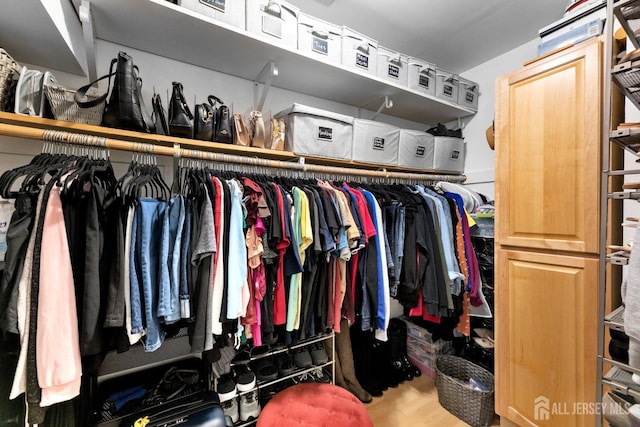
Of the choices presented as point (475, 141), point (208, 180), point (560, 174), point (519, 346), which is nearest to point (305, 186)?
point (208, 180)

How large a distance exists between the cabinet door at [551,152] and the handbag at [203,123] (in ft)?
5.00

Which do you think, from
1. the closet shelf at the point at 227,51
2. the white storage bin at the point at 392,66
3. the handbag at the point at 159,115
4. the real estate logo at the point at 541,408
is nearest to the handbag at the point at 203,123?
the handbag at the point at 159,115

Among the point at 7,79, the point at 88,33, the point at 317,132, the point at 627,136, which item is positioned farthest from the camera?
the point at 317,132

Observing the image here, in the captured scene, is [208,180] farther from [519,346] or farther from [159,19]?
[519,346]

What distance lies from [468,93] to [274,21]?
170 centimetres

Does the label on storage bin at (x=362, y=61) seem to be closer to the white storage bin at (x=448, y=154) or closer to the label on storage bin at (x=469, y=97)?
the white storage bin at (x=448, y=154)

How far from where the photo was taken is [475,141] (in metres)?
2.24

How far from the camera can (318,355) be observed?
1.67m

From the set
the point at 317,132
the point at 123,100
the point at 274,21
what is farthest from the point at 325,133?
the point at 123,100

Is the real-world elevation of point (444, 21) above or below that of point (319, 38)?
above

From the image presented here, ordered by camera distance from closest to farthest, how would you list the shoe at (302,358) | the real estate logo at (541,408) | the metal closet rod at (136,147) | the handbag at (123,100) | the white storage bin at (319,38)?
the metal closet rod at (136,147), the handbag at (123,100), the real estate logo at (541,408), the white storage bin at (319,38), the shoe at (302,358)

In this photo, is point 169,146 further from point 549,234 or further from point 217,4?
point 549,234

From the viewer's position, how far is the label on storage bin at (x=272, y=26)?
4.12ft

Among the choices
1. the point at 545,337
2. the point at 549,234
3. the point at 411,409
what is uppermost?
the point at 549,234
